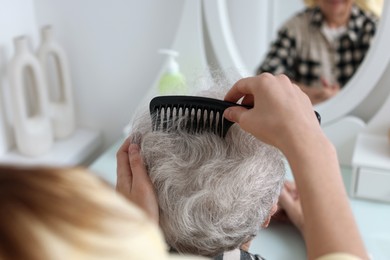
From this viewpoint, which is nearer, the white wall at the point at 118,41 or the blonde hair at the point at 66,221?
the blonde hair at the point at 66,221

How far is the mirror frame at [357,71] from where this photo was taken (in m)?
1.07

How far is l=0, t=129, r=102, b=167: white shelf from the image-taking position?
1238 mm

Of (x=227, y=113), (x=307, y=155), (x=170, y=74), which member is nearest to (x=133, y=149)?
(x=227, y=113)

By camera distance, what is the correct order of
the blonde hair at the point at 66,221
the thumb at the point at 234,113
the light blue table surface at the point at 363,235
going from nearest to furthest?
1. the blonde hair at the point at 66,221
2. the thumb at the point at 234,113
3. the light blue table surface at the point at 363,235

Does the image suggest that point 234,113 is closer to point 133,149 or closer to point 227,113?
point 227,113

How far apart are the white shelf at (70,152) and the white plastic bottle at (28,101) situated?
18mm

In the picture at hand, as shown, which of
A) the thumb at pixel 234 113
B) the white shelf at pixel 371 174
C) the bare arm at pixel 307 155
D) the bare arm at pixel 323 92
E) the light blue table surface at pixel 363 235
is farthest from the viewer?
the bare arm at pixel 323 92

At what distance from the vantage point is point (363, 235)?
3.19ft

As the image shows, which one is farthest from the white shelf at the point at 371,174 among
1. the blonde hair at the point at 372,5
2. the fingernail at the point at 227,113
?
the fingernail at the point at 227,113

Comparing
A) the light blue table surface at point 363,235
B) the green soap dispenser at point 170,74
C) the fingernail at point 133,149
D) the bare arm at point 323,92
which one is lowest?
the light blue table surface at point 363,235

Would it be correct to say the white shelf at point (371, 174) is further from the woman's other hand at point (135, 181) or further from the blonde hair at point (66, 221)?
the blonde hair at point (66, 221)

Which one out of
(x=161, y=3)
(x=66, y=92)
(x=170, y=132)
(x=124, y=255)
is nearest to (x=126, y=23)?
(x=161, y=3)

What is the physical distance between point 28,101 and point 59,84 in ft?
0.29

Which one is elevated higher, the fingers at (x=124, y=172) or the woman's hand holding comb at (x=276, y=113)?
the woman's hand holding comb at (x=276, y=113)
